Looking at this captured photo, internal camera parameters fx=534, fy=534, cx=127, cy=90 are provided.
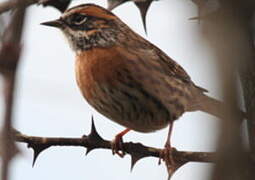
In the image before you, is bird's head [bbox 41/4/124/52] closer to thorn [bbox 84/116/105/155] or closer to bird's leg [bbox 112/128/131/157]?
bird's leg [bbox 112/128/131/157]

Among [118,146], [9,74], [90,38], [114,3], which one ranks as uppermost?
[114,3]

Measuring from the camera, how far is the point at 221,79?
3.67 ft

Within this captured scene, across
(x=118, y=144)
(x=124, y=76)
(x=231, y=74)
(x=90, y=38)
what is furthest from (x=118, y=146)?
(x=231, y=74)

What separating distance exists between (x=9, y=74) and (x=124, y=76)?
3.96m

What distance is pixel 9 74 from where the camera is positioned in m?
1.06

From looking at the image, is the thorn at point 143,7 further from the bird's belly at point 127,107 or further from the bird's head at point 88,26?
the bird's head at point 88,26

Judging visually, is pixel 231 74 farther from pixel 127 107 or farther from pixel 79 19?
pixel 79 19

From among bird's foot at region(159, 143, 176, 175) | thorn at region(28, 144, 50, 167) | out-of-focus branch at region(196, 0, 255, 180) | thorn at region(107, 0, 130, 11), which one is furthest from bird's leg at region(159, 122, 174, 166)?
out-of-focus branch at region(196, 0, 255, 180)

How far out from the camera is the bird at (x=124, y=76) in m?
4.97

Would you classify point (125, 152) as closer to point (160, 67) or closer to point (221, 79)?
point (160, 67)

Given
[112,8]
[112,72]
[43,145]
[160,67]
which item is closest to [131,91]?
[112,72]

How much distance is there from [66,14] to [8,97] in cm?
465

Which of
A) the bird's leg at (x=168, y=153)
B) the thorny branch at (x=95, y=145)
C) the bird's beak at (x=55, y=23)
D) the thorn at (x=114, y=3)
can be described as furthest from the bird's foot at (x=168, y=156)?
the bird's beak at (x=55, y=23)

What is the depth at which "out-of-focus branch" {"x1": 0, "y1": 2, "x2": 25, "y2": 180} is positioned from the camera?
1.04 metres
